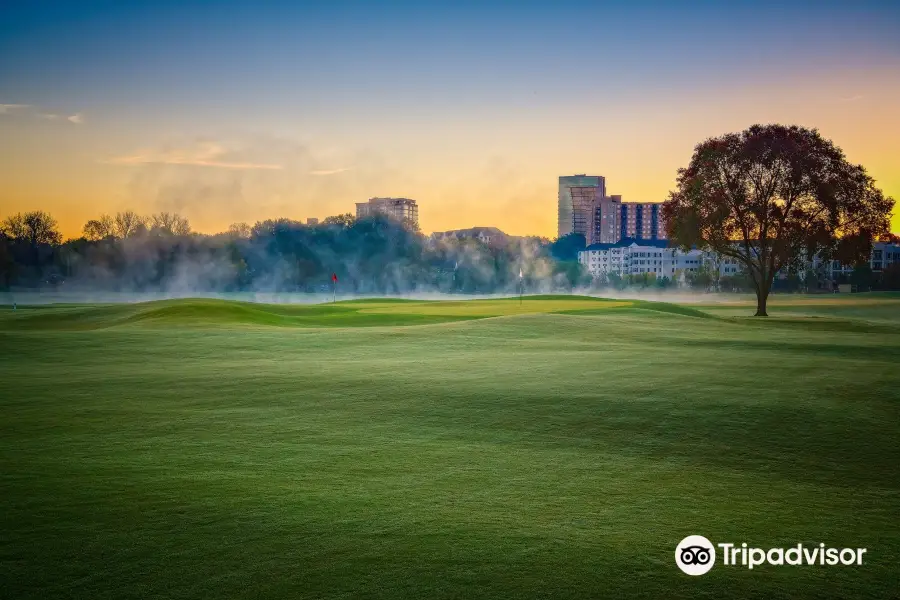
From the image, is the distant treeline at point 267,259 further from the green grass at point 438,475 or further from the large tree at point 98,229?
the green grass at point 438,475

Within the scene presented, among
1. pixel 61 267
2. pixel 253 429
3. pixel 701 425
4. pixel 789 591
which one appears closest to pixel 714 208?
pixel 701 425

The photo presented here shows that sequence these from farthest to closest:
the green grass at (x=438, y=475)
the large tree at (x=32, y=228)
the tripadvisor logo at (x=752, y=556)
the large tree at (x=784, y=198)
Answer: the large tree at (x=32, y=228)
the large tree at (x=784, y=198)
the tripadvisor logo at (x=752, y=556)
the green grass at (x=438, y=475)

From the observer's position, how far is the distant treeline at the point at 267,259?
390ft

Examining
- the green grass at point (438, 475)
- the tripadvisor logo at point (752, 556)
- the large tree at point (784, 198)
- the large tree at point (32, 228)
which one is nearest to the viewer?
the green grass at point (438, 475)

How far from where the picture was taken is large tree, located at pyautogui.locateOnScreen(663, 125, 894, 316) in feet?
181

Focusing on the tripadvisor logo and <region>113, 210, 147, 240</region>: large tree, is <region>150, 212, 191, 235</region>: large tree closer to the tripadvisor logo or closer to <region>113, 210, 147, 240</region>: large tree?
<region>113, 210, 147, 240</region>: large tree

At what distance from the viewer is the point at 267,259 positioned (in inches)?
5561

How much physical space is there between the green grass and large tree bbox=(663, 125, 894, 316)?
Answer: 34.2 meters

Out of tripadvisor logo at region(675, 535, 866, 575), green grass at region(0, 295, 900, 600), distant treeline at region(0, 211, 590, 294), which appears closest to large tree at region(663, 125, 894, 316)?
green grass at region(0, 295, 900, 600)

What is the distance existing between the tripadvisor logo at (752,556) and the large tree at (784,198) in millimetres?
50932

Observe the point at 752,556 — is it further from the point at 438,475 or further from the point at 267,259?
the point at 267,259

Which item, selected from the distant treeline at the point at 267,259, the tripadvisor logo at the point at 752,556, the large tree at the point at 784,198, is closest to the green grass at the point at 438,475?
the tripadvisor logo at the point at 752,556

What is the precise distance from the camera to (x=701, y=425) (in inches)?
563

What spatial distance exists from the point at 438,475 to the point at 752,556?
13.9ft
